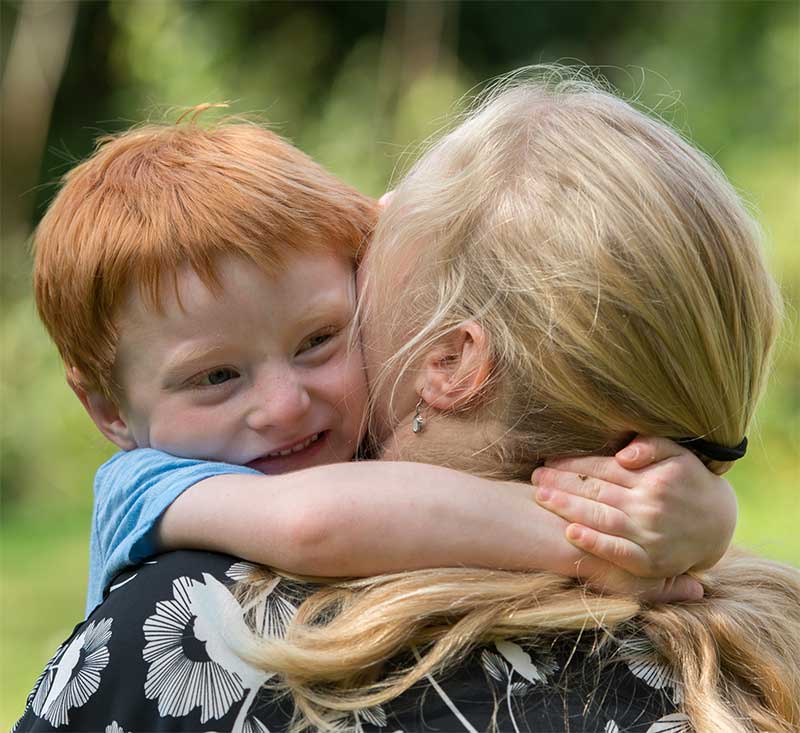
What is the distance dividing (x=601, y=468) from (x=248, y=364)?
2.40 feet

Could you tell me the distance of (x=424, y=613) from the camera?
1708 mm

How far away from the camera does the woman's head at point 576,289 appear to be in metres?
1.79

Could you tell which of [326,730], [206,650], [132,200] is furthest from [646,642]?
[132,200]

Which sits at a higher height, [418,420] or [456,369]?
[456,369]

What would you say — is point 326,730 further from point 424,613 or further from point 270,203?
point 270,203

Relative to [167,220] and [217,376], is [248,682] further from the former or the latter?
[167,220]

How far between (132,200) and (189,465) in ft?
1.72

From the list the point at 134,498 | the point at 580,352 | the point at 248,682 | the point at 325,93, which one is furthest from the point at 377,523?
the point at 325,93

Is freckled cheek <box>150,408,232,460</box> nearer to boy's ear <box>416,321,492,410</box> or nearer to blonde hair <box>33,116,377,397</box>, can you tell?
blonde hair <box>33,116,377,397</box>

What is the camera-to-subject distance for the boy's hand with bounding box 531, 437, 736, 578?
73.3 inches

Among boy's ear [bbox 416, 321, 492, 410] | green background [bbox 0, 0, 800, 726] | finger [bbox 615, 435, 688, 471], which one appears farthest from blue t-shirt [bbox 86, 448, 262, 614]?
green background [bbox 0, 0, 800, 726]

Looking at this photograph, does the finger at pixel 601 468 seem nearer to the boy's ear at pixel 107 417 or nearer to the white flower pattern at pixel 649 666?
the white flower pattern at pixel 649 666

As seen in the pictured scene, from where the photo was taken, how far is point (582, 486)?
191cm

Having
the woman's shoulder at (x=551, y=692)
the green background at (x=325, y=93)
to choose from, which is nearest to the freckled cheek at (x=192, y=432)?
the woman's shoulder at (x=551, y=692)
